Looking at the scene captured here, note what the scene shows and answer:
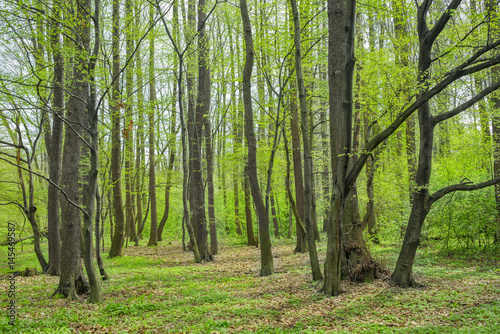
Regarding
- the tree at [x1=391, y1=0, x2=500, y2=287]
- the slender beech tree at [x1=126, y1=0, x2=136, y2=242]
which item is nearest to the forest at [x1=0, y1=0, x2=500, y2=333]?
the tree at [x1=391, y1=0, x2=500, y2=287]

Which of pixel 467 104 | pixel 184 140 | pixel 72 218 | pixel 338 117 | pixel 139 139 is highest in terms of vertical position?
pixel 139 139

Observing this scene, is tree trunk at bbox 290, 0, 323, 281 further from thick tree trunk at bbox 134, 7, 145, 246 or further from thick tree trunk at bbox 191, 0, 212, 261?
thick tree trunk at bbox 134, 7, 145, 246

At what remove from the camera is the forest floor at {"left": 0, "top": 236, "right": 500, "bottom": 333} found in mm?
4574

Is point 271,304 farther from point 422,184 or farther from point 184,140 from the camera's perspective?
point 184,140

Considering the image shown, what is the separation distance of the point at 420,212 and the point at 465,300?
162cm

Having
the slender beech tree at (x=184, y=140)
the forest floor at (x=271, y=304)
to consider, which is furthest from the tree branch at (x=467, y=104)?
the slender beech tree at (x=184, y=140)

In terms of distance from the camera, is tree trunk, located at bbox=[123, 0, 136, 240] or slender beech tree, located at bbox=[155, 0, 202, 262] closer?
slender beech tree, located at bbox=[155, 0, 202, 262]

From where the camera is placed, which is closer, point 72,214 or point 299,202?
point 72,214

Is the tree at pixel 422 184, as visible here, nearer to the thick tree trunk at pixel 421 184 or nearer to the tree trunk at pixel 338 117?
the thick tree trunk at pixel 421 184

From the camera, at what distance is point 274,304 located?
582 cm

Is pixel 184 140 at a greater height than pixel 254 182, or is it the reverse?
pixel 184 140

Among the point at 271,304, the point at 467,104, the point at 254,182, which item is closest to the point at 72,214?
the point at 254,182

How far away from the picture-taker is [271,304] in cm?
582

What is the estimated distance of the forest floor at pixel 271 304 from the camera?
457 centimetres
